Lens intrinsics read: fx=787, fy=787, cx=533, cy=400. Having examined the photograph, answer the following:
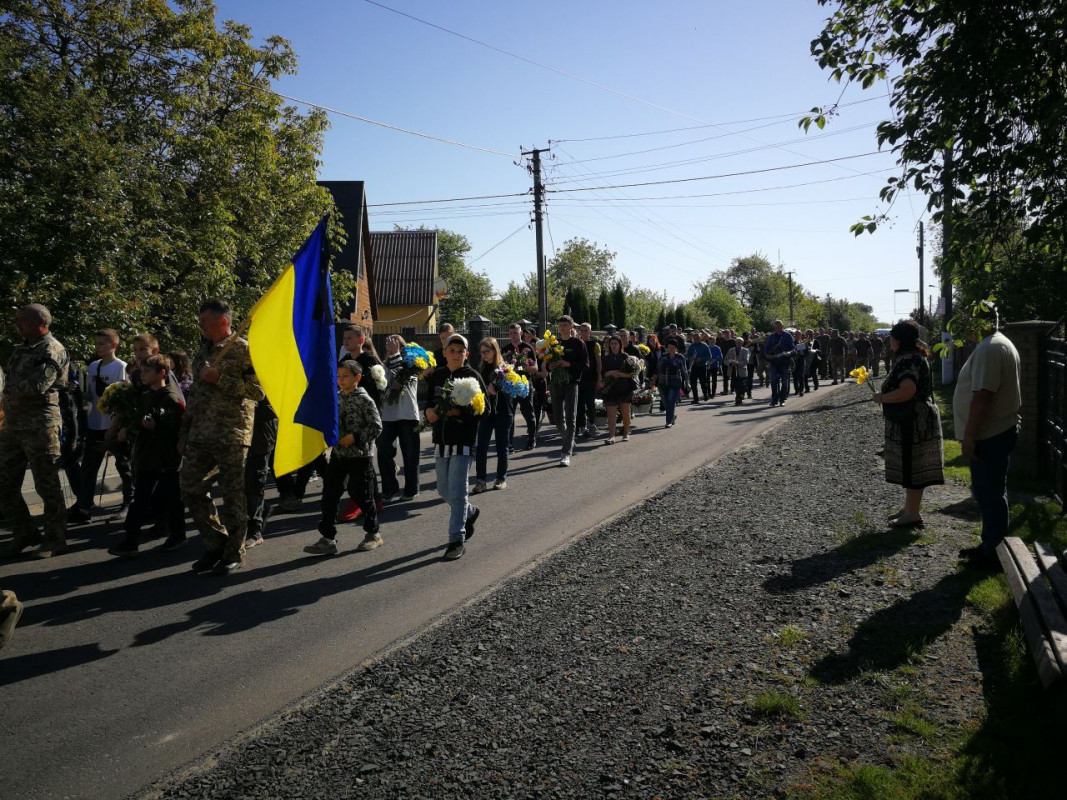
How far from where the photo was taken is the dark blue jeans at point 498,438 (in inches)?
407

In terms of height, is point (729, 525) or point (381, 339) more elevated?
point (381, 339)

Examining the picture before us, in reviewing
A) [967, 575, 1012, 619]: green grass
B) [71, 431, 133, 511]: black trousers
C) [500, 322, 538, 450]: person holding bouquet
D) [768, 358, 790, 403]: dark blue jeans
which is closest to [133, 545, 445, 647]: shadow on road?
[71, 431, 133, 511]: black trousers

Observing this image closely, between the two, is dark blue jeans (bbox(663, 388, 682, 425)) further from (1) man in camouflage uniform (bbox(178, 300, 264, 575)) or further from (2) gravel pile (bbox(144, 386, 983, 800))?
(1) man in camouflage uniform (bbox(178, 300, 264, 575))

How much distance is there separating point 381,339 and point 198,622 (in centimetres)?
2010

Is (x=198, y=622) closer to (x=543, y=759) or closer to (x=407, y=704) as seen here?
(x=407, y=704)

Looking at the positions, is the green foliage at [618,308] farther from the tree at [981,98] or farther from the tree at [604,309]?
the tree at [981,98]

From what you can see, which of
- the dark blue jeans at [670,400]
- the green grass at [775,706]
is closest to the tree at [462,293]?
the dark blue jeans at [670,400]

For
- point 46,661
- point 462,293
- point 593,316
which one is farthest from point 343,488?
point 462,293

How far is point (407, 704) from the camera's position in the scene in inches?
164

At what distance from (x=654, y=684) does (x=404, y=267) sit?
147 ft

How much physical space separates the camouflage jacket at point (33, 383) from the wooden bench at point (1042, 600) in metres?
7.78

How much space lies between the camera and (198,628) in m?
5.47

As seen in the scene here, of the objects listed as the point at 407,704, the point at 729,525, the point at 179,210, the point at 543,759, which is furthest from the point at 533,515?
the point at 179,210

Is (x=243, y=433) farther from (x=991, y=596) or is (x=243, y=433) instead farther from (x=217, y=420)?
(x=991, y=596)
